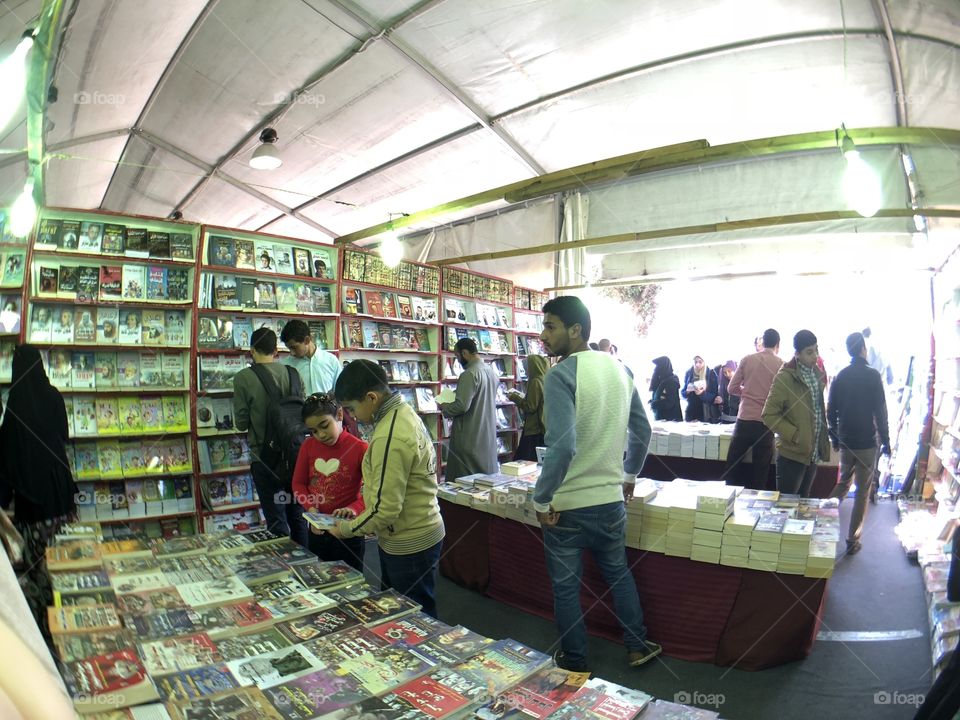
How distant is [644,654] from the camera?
2463 mm

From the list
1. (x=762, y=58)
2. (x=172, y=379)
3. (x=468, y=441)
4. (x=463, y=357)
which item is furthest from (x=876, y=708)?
(x=172, y=379)

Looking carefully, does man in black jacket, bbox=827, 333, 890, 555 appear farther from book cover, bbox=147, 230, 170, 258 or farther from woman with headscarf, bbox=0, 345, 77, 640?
woman with headscarf, bbox=0, 345, 77, 640

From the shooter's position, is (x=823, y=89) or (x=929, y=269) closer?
(x=823, y=89)

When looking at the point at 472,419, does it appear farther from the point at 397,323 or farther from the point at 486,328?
the point at 486,328

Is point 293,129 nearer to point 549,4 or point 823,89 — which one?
point 549,4

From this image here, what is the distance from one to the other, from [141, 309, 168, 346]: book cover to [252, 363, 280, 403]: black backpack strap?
0.93 meters

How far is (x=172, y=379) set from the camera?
3693mm

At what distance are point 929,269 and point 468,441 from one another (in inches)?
220

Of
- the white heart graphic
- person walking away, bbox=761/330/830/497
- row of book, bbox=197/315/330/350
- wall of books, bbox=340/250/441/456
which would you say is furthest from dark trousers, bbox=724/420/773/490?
row of book, bbox=197/315/330/350

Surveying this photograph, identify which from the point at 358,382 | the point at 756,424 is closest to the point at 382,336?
the point at 358,382

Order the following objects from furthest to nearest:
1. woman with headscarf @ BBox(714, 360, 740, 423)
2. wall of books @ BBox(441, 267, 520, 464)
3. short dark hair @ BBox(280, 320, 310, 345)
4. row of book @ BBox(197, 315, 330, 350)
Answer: woman with headscarf @ BBox(714, 360, 740, 423) → wall of books @ BBox(441, 267, 520, 464) → row of book @ BBox(197, 315, 330, 350) → short dark hair @ BBox(280, 320, 310, 345)

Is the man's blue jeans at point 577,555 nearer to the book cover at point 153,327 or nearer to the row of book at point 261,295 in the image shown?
the row of book at point 261,295

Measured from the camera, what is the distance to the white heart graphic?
2.37 metres

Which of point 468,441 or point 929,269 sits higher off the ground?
point 929,269
